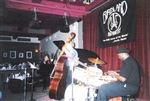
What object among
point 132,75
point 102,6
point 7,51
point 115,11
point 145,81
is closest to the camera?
point 132,75

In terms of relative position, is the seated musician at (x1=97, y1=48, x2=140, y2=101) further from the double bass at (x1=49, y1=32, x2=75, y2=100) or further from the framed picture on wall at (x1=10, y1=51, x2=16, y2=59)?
the framed picture on wall at (x1=10, y1=51, x2=16, y2=59)

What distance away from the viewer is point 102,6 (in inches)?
188

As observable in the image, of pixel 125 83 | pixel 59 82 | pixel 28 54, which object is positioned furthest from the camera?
pixel 28 54

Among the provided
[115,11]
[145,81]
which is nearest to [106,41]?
[115,11]

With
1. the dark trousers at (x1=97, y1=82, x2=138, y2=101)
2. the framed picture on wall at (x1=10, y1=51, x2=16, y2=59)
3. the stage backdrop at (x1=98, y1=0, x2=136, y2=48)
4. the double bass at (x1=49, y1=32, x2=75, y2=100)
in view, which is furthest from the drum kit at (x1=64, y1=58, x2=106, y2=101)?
the framed picture on wall at (x1=10, y1=51, x2=16, y2=59)

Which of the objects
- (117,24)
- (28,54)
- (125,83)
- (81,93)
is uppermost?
(117,24)

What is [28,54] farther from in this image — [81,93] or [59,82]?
[81,93]

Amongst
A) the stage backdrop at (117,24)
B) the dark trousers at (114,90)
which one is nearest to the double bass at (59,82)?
the dark trousers at (114,90)

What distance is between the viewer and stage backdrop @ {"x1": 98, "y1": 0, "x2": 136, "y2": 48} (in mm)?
3588

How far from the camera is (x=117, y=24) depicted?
3980 mm

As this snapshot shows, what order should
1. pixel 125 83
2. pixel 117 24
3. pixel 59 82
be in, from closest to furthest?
pixel 125 83
pixel 59 82
pixel 117 24

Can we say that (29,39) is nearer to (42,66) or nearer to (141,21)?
(42,66)

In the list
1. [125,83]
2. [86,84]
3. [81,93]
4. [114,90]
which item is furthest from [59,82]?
→ [125,83]

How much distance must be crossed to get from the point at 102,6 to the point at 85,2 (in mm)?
704
